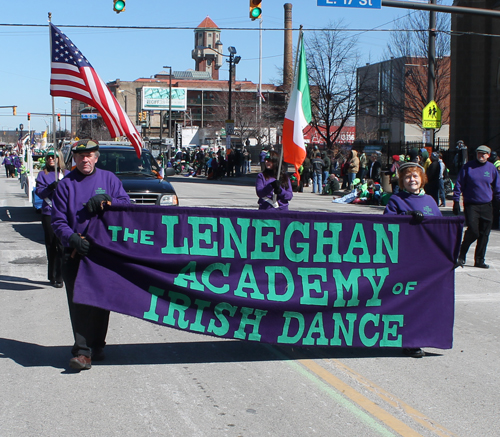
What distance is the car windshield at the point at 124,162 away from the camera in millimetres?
13188

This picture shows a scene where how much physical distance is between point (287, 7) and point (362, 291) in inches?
2954

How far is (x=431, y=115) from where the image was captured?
1975cm

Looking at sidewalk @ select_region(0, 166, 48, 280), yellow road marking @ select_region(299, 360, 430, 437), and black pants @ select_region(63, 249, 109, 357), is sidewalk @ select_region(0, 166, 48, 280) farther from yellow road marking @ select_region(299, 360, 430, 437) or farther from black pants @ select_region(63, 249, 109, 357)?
yellow road marking @ select_region(299, 360, 430, 437)

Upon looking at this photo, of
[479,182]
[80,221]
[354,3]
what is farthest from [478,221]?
[80,221]

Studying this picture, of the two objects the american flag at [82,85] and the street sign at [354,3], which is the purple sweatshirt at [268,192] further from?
the street sign at [354,3]

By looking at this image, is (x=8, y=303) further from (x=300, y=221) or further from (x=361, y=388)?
(x=361, y=388)

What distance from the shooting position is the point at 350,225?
568 centimetres

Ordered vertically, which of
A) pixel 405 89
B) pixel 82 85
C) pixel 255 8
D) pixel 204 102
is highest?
pixel 204 102

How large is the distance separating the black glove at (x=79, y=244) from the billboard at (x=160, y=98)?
101 m

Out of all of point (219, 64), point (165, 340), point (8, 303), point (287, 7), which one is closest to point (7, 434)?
point (165, 340)

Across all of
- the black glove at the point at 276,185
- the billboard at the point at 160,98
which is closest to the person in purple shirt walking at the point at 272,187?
the black glove at the point at 276,185

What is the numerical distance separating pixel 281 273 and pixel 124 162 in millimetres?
8412

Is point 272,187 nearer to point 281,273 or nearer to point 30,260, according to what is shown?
point 281,273

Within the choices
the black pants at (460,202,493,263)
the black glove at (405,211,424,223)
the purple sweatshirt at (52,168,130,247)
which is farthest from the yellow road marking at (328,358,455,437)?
the black pants at (460,202,493,263)
